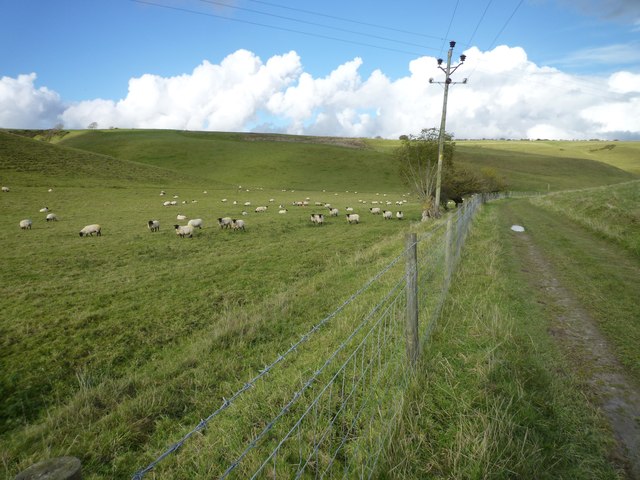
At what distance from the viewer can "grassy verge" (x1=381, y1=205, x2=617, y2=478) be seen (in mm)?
Result: 3572

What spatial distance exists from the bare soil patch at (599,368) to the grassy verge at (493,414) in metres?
0.24

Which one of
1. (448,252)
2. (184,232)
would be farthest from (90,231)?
(448,252)

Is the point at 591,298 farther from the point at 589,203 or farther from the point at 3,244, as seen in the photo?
the point at 3,244

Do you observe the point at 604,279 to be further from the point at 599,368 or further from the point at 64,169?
the point at 64,169

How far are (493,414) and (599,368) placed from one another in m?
3.05

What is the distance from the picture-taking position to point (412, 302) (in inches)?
178

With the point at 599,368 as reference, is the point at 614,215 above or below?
above

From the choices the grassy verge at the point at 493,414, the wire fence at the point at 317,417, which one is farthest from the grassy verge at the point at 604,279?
the wire fence at the point at 317,417

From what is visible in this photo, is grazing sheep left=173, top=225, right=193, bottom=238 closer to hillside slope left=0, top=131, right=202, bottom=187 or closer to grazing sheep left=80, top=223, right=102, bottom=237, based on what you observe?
grazing sheep left=80, top=223, right=102, bottom=237

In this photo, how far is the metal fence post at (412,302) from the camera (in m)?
4.54

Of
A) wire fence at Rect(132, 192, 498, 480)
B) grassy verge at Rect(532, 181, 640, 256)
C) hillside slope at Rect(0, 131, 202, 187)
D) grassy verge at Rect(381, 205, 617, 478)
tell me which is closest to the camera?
grassy verge at Rect(381, 205, 617, 478)

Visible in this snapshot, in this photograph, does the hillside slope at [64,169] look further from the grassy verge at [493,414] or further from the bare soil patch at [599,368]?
the bare soil patch at [599,368]

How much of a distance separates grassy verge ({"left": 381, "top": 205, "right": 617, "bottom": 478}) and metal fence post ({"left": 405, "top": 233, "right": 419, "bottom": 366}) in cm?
32

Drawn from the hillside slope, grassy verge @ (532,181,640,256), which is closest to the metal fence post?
grassy verge @ (532,181,640,256)
